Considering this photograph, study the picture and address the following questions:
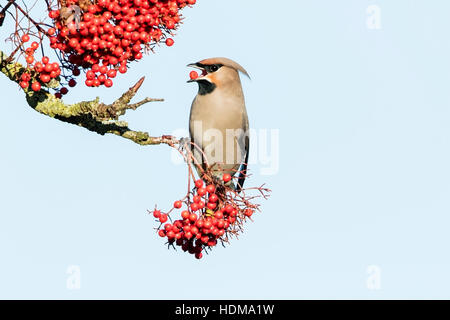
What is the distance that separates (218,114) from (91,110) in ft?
6.61

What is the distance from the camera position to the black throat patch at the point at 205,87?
6198 mm

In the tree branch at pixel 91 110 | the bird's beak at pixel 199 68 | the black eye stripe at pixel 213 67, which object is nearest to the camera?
the tree branch at pixel 91 110

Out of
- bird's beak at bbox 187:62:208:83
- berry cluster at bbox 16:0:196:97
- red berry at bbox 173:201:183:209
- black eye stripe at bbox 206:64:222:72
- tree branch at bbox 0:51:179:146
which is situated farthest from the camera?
black eye stripe at bbox 206:64:222:72

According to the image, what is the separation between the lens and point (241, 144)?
6793 millimetres

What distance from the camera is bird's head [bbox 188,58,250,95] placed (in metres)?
6.05

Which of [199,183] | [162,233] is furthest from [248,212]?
[162,233]

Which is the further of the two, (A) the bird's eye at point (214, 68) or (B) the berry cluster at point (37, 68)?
(A) the bird's eye at point (214, 68)

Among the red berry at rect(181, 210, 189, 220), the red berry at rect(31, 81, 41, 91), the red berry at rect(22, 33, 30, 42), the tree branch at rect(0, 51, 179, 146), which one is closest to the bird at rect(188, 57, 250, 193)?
the tree branch at rect(0, 51, 179, 146)

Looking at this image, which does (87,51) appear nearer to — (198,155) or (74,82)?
(74,82)

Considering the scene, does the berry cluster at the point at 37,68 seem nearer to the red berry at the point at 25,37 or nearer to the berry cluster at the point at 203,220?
the red berry at the point at 25,37

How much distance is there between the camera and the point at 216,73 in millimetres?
6172

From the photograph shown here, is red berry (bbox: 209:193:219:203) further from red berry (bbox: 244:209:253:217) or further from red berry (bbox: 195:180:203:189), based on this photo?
red berry (bbox: 244:209:253:217)

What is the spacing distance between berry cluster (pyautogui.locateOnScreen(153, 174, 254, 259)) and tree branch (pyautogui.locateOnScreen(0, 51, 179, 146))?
394 millimetres

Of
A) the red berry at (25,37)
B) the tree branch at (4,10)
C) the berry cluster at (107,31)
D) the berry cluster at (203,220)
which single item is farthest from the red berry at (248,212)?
the tree branch at (4,10)
